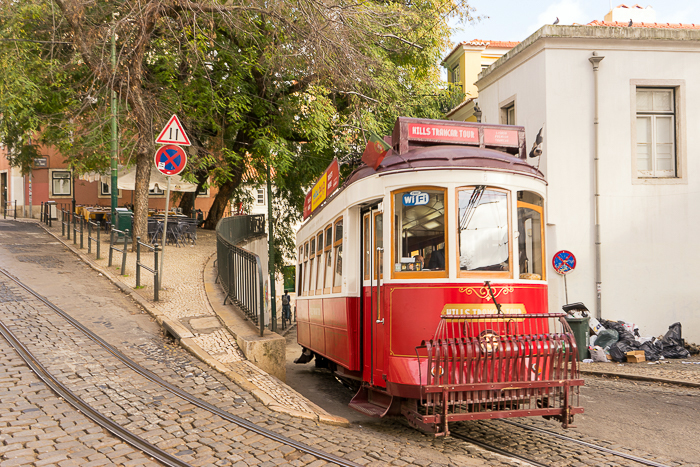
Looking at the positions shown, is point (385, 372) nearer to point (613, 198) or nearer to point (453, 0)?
point (613, 198)

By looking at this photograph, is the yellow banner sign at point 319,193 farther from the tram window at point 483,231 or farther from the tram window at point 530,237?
the tram window at point 530,237

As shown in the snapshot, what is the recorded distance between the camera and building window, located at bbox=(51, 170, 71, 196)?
3188cm

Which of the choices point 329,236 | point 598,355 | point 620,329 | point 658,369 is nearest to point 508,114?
point 620,329

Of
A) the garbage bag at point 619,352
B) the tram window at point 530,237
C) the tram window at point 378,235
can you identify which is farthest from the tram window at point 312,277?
the garbage bag at point 619,352

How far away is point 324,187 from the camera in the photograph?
9250mm

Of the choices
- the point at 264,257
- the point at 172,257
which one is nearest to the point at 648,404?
the point at 172,257

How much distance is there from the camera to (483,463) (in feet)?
17.2

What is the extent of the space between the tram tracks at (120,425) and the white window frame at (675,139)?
1226 centimetres

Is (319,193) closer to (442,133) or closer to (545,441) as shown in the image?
(442,133)

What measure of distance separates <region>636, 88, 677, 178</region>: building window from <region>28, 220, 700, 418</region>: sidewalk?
15.5ft

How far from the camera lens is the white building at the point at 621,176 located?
14484mm

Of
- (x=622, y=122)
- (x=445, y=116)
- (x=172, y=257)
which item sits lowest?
(x=172, y=257)

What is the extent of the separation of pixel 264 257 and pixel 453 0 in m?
12.1

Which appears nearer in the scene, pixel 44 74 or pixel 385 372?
pixel 385 372
